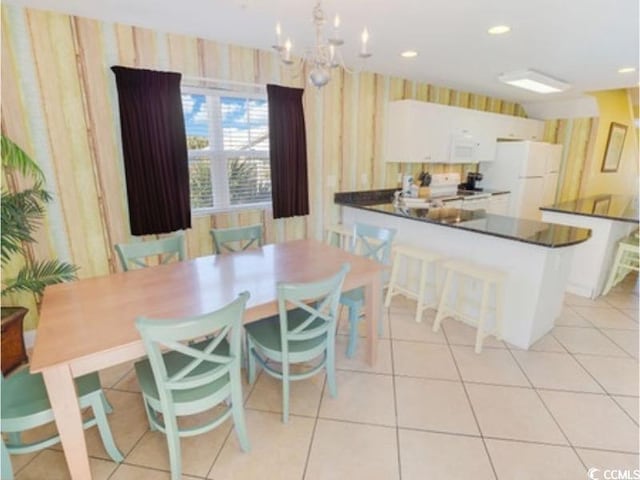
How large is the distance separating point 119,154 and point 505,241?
3154 mm

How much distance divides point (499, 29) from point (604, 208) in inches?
98.4

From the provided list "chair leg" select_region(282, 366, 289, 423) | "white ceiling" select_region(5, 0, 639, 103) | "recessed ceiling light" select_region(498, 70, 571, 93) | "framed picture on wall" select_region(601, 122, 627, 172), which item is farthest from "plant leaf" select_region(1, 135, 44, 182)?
"framed picture on wall" select_region(601, 122, 627, 172)

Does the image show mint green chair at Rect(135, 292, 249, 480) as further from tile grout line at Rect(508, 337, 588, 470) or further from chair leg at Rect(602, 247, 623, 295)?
chair leg at Rect(602, 247, 623, 295)

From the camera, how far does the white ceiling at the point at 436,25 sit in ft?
6.95

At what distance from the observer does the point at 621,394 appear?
6.97 feet

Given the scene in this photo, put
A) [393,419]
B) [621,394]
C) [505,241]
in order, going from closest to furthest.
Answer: [393,419], [621,394], [505,241]

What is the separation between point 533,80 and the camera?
361 centimetres

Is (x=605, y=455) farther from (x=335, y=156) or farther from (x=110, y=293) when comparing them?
(x=335, y=156)

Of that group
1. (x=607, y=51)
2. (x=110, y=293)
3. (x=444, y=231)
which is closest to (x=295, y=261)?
(x=110, y=293)

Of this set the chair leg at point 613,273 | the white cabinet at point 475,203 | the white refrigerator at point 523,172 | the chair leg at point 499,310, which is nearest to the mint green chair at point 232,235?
the chair leg at point 499,310

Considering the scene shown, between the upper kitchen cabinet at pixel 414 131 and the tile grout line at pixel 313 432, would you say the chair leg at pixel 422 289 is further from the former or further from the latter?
the upper kitchen cabinet at pixel 414 131

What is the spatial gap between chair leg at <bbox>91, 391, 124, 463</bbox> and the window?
6.22 ft

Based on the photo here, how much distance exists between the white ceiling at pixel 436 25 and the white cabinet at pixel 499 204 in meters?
1.87

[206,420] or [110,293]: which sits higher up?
[110,293]
